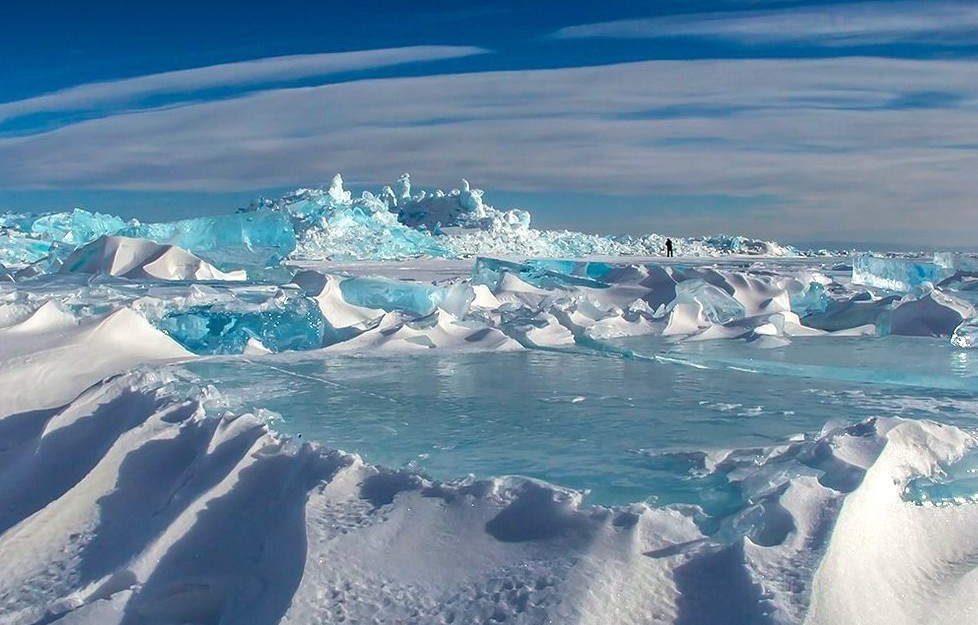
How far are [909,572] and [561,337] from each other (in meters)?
5.43

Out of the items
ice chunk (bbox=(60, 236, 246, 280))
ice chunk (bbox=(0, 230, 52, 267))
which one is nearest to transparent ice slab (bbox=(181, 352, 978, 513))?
ice chunk (bbox=(60, 236, 246, 280))

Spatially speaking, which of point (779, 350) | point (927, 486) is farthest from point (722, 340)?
point (927, 486)

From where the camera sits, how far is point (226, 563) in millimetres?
2926

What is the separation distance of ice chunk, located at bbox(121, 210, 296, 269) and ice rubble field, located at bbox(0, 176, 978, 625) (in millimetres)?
8673

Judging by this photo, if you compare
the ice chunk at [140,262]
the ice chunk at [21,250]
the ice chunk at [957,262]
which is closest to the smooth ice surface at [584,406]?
the ice chunk at [140,262]

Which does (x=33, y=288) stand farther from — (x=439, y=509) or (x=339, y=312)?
Answer: (x=439, y=509)

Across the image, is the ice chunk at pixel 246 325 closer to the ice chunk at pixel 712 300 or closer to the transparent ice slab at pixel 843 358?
the transparent ice slab at pixel 843 358

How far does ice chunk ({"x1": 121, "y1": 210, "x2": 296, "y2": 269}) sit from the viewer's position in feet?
53.4

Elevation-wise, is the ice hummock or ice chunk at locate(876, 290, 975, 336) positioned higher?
ice chunk at locate(876, 290, 975, 336)

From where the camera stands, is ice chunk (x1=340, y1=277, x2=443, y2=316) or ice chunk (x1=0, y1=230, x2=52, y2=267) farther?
ice chunk (x1=0, y1=230, x2=52, y2=267)

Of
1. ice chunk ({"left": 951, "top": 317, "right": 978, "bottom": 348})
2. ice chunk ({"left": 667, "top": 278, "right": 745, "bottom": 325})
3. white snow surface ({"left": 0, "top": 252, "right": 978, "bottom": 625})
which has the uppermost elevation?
white snow surface ({"left": 0, "top": 252, "right": 978, "bottom": 625})

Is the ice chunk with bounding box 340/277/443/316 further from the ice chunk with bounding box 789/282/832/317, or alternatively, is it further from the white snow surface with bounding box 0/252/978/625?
the white snow surface with bounding box 0/252/978/625

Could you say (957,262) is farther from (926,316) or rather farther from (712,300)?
(712,300)

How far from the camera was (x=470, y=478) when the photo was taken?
3.12 meters
